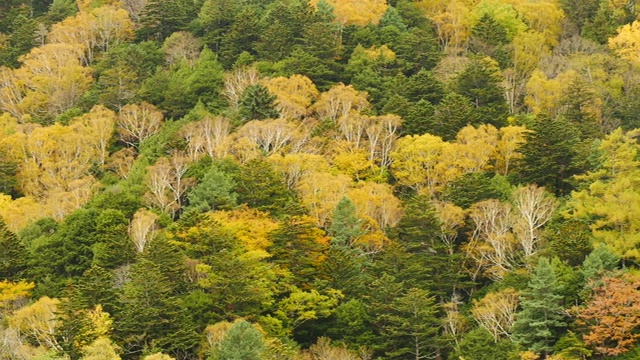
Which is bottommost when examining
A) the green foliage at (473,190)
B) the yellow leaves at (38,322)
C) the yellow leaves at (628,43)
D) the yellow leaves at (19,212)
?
the yellow leaves at (19,212)

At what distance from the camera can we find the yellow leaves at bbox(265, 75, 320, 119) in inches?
2549

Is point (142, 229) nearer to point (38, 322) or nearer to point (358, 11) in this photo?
point (38, 322)

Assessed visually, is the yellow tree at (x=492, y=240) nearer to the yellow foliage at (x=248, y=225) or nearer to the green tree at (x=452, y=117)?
the yellow foliage at (x=248, y=225)

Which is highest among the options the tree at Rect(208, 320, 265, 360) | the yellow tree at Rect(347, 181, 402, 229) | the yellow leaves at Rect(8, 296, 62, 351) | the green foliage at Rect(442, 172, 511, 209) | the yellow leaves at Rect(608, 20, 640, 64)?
the yellow leaves at Rect(608, 20, 640, 64)

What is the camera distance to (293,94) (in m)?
66.6

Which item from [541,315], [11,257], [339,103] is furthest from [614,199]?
[11,257]

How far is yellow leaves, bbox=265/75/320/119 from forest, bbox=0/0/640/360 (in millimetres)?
194

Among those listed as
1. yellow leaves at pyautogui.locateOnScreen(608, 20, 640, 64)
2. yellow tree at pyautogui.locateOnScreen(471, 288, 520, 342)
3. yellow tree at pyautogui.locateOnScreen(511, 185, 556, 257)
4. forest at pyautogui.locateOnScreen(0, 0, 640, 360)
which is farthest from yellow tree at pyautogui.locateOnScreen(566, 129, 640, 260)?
yellow leaves at pyautogui.locateOnScreen(608, 20, 640, 64)

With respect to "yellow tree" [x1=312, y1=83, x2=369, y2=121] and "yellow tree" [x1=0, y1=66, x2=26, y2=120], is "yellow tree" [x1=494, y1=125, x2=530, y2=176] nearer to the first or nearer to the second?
"yellow tree" [x1=312, y1=83, x2=369, y2=121]

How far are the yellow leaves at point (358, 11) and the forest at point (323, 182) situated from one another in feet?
0.67

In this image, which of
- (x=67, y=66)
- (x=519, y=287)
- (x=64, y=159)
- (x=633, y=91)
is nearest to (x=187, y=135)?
(x=64, y=159)

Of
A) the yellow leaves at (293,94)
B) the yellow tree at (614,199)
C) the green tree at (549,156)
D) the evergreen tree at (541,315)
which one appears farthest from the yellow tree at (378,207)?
the yellow leaves at (293,94)

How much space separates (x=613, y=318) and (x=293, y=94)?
30830 mm

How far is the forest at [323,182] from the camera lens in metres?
44.4
